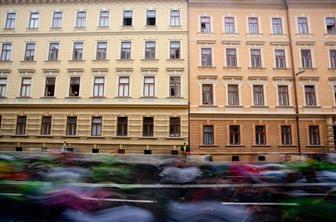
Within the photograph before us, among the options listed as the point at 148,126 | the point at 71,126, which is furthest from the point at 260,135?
the point at 71,126

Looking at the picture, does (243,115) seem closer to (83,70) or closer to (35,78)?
(83,70)

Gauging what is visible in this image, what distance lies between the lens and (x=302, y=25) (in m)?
21.9

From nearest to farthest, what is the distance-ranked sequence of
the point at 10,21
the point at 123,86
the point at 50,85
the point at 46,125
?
the point at 46,125, the point at 123,86, the point at 50,85, the point at 10,21

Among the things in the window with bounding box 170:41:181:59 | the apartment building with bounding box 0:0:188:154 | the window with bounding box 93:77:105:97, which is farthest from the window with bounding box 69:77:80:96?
the window with bounding box 170:41:181:59

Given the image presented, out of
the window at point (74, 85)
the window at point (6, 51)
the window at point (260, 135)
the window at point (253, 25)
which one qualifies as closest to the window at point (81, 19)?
the window at point (74, 85)

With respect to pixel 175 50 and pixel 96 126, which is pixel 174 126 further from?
pixel 175 50

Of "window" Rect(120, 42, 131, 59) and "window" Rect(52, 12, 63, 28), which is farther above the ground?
"window" Rect(52, 12, 63, 28)

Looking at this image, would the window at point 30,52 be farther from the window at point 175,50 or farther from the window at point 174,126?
the window at point 174,126

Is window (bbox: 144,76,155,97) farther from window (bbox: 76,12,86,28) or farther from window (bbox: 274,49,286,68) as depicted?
window (bbox: 274,49,286,68)

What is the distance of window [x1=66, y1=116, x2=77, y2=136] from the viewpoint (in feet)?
66.4

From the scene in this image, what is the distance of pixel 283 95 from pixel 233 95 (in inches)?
146

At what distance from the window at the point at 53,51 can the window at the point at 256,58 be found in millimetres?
15067

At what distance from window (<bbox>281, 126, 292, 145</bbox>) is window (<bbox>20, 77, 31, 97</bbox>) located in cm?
1901

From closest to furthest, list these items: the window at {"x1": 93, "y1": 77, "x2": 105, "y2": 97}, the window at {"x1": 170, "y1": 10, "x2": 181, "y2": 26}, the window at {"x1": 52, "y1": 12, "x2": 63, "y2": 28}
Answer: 1. the window at {"x1": 93, "y1": 77, "x2": 105, "y2": 97}
2. the window at {"x1": 170, "y1": 10, "x2": 181, "y2": 26}
3. the window at {"x1": 52, "y1": 12, "x2": 63, "y2": 28}
